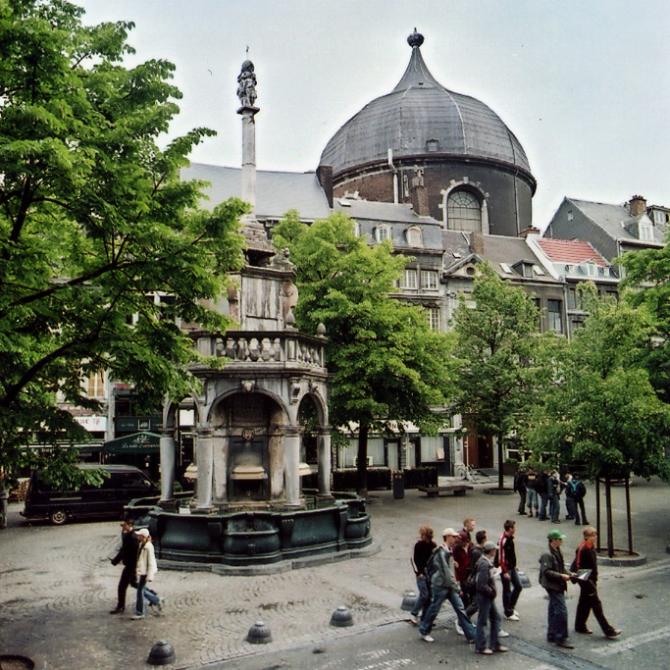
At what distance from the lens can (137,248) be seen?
924cm

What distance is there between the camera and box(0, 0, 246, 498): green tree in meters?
8.07

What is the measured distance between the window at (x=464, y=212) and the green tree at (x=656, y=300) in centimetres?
3220

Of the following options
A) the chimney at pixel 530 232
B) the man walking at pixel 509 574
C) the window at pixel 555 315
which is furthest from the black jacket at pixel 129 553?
the chimney at pixel 530 232

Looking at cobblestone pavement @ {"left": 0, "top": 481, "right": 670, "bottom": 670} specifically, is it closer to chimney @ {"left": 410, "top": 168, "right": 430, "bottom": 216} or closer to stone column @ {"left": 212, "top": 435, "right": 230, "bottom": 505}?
stone column @ {"left": 212, "top": 435, "right": 230, "bottom": 505}

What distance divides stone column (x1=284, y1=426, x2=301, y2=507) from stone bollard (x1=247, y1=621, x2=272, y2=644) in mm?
6185

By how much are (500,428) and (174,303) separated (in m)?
22.8

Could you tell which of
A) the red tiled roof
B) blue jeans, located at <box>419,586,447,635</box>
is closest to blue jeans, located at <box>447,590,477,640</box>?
blue jeans, located at <box>419,586,447,635</box>

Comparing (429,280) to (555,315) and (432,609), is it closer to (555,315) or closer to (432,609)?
(555,315)

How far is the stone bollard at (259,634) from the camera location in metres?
9.80

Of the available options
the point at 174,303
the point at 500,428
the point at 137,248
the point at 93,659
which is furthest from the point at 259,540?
the point at 500,428

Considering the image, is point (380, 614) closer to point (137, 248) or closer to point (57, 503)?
point (137, 248)

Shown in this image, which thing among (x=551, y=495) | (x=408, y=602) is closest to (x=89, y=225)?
(x=408, y=602)

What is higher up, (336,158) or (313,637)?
(336,158)

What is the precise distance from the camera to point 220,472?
16.2m
